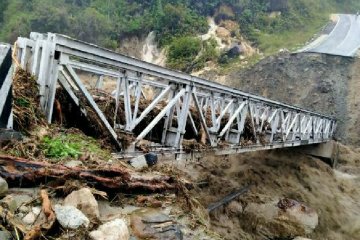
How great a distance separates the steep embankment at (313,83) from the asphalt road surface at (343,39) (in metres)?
3.01

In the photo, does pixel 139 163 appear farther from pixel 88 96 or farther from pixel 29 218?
pixel 29 218

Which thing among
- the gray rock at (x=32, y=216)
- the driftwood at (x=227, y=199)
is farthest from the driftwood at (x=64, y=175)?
the driftwood at (x=227, y=199)

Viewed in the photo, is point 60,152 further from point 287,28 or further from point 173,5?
point 287,28

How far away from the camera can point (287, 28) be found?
45656 millimetres

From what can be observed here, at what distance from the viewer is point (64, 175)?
3.86 m

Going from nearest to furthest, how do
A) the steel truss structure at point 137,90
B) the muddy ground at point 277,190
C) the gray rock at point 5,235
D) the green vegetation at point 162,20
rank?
1. the gray rock at point 5,235
2. the steel truss structure at point 137,90
3. the muddy ground at point 277,190
4. the green vegetation at point 162,20

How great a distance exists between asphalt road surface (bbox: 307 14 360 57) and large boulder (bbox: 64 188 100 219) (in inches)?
1342

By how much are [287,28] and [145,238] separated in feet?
149

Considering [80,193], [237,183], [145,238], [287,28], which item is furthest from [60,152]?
[287,28]

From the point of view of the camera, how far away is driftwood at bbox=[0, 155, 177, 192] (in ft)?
12.1

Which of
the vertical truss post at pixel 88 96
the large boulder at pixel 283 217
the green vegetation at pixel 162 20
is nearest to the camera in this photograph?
the vertical truss post at pixel 88 96

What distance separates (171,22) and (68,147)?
3673 centimetres

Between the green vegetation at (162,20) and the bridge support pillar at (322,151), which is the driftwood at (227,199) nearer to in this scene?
the bridge support pillar at (322,151)

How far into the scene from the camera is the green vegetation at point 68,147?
4609 millimetres
